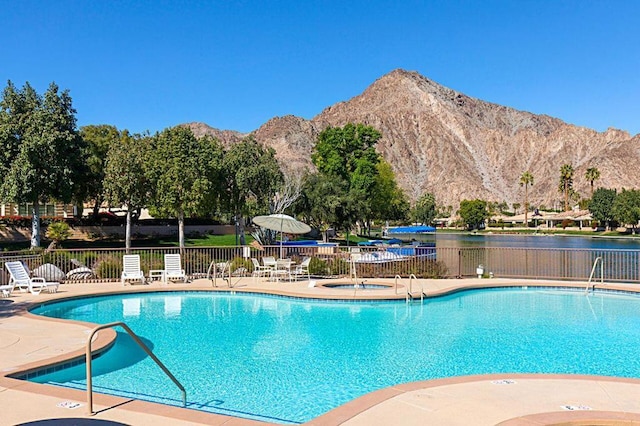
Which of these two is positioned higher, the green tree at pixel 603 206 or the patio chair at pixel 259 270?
the green tree at pixel 603 206

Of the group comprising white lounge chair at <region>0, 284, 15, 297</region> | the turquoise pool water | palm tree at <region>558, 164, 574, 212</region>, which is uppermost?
palm tree at <region>558, 164, 574, 212</region>

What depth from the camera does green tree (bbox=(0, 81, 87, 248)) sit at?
29.6 m

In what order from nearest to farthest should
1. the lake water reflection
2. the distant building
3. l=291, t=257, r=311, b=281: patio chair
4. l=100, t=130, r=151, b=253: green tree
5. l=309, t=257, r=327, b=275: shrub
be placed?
l=291, t=257, r=311, b=281: patio chair → l=309, t=257, r=327, b=275: shrub → l=100, t=130, r=151, b=253: green tree → the distant building → the lake water reflection

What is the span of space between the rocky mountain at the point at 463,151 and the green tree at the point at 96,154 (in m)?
99.9

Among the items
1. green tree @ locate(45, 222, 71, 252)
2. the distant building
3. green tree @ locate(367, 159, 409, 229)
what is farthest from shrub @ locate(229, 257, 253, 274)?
the distant building

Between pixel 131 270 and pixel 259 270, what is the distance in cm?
402

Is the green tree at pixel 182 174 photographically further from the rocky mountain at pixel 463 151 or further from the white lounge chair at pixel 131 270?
the rocky mountain at pixel 463 151

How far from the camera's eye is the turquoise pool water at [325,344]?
23.6ft

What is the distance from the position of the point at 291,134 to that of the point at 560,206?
252 ft

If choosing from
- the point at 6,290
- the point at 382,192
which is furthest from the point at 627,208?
the point at 6,290

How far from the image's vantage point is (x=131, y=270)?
17016mm

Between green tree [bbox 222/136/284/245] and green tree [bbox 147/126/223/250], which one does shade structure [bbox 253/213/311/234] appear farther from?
green tree [bbox 222/136/284/245]

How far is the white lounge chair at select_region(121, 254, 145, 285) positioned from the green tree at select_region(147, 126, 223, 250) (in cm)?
1181

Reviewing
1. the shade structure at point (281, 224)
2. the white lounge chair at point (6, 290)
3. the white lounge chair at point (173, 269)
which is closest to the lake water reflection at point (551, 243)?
the shade structure at point (281, 224)
